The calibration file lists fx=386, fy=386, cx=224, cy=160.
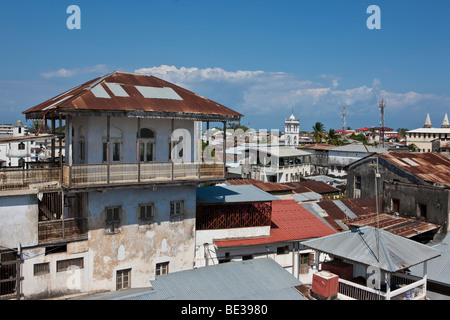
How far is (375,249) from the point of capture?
14.9 meters

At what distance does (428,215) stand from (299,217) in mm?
8638

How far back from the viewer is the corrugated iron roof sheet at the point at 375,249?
47.0ft

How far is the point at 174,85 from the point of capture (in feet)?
76.7

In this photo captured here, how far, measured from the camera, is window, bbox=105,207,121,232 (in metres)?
19.0

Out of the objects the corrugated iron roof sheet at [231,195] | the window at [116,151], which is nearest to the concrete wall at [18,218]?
the window at [116,151]

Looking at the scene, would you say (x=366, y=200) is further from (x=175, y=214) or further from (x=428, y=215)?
(x=175, y=214)

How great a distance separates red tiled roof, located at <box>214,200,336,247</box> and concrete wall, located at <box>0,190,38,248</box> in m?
9.13

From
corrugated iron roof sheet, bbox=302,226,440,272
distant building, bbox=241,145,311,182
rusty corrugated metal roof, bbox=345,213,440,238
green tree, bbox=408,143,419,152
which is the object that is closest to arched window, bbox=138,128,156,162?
corrugated iron roof sheet, bbox=302,226,440,272

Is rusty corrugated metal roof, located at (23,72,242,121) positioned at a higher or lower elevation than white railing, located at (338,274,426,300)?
higher

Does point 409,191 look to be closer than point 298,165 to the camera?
Yes

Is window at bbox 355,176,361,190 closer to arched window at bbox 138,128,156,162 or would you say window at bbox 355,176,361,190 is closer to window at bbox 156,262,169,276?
window at bbox 156,262,169,276

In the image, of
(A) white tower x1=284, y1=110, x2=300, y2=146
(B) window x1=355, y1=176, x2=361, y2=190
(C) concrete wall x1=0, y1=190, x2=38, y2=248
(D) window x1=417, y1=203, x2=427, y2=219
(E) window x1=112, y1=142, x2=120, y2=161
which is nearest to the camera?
(C) concrete wall x1=0, y1=190, x2=38, y2=248

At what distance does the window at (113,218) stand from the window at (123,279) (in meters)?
2.24
